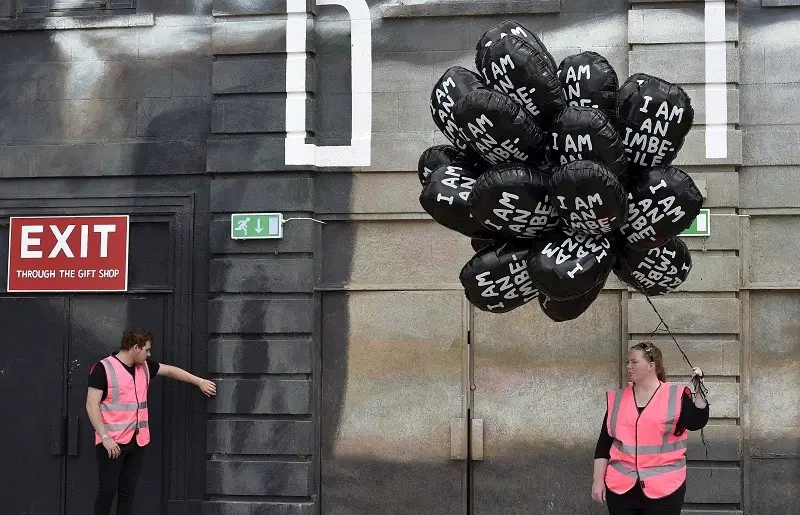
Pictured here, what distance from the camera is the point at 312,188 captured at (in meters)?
10.4

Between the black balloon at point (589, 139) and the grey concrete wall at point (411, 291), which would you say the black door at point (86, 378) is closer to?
the grey concrete wall at point (411, 291)

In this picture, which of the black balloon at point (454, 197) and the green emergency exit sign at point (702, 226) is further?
the green emergency exit sign at point (702, 226)

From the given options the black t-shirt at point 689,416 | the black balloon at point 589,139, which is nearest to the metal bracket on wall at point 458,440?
the black t-shirt at point 689,416

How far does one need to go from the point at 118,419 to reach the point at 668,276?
4570 mm

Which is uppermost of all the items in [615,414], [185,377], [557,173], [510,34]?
[510,34]

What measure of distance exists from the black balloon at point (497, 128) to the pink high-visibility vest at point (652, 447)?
1668mm

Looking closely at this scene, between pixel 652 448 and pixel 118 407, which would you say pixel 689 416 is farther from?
pixel 118 407

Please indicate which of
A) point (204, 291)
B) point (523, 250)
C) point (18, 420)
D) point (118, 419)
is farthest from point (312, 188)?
point (523, 250)

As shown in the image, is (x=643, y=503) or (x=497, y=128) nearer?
(x=497, y=128)

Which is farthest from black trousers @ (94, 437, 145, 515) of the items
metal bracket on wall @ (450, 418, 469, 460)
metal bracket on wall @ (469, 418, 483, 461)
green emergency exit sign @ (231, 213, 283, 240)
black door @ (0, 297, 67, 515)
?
metal bracket on wall @ (469, 418, 483, 461)

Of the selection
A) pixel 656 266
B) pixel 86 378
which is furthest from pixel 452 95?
pixel 86 378

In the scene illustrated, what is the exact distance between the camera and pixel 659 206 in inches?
257

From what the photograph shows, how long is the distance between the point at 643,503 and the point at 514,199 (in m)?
2.04

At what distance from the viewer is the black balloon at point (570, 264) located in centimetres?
644
